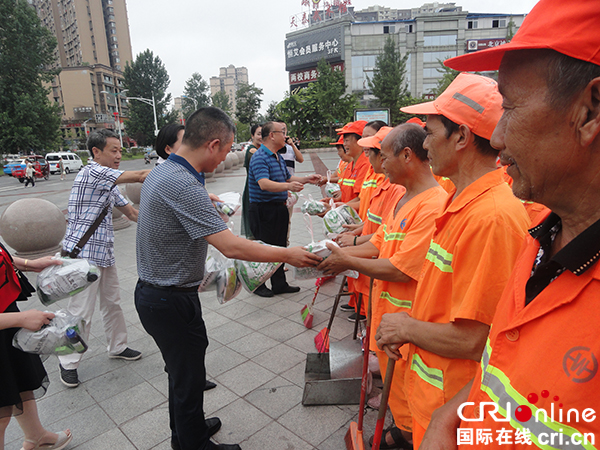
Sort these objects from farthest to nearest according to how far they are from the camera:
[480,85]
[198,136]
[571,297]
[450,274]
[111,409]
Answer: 1. [111,409]
2. [198,136]
3. [480,85]
4. [450,274]
5. [571,297]

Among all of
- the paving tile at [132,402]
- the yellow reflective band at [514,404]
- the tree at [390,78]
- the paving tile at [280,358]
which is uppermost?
the tree at [390,78]

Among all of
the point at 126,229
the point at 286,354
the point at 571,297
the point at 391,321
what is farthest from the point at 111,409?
the point at 126,229

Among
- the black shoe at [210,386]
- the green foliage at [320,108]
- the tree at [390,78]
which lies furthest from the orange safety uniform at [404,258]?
the tree at [390,78]

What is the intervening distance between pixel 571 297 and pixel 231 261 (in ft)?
7.16

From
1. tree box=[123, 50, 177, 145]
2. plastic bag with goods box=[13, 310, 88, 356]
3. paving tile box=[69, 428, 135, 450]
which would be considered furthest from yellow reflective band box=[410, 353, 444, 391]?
tree box=[123, 50, 177, 145]

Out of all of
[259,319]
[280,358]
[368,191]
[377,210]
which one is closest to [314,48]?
[368,191]

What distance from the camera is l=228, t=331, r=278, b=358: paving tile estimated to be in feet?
12.4

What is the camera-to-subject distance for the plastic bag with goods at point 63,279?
2.36 m

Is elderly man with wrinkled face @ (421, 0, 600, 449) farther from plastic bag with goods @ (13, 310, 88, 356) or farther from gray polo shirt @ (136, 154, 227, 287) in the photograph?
plastic bag with goods @ (13, 310, 88, 356)

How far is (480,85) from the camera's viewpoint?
1.62 metres

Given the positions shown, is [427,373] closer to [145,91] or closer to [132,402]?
[132,402]

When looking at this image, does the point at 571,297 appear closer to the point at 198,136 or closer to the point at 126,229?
the point at 198,136

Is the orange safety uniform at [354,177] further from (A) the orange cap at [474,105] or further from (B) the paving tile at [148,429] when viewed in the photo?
(B) the paving tile at [148,429]

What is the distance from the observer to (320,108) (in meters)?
34.4
